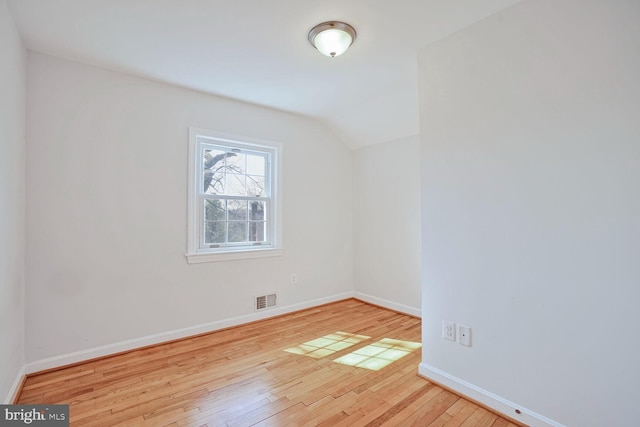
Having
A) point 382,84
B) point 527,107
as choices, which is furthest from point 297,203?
point 527,107

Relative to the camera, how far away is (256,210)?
3541 mm

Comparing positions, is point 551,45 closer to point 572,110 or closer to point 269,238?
point 572,110

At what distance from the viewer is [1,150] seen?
171 cm

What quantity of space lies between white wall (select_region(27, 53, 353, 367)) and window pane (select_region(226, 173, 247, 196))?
49 centimetres

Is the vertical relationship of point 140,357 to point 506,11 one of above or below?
below

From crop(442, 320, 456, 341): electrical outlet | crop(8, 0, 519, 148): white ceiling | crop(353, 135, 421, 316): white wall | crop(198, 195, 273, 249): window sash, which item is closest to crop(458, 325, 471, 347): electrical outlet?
crop(442, 320, 456, 341): electrical outlet

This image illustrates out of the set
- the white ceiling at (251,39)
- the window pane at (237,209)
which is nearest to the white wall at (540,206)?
the white ceiling at (251,39)

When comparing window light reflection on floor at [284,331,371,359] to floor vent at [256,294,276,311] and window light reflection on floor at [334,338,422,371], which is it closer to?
window light reflection on floor at [334,338,422,371]

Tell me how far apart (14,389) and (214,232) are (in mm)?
1824

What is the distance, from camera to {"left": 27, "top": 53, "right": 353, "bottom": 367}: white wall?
2.31m

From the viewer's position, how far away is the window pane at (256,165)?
3.50 meters

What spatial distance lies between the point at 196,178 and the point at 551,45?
3.03 meters

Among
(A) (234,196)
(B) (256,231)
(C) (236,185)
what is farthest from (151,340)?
(C) (236,185)

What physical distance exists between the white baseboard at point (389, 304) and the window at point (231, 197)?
1478mm
